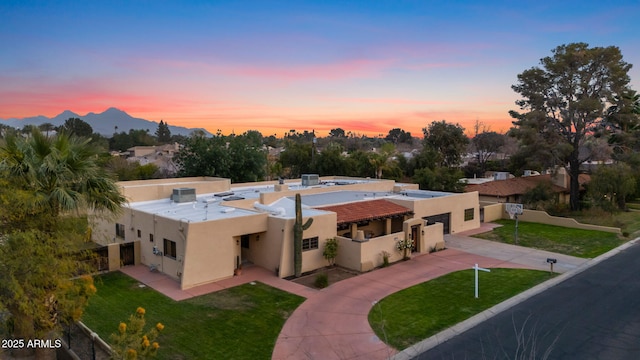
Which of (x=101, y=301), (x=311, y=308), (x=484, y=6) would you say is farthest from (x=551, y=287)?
(x=101, y=301)

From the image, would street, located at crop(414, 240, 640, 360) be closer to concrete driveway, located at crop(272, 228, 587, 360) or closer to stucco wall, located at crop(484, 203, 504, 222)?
concrete driveway, located at crop(272, 228, 587, 360)

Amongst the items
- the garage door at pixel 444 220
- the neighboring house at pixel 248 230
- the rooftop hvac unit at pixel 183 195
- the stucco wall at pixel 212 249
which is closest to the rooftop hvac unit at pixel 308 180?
the neighboring house at pixel 248 230

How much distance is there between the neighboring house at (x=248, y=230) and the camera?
1912cm

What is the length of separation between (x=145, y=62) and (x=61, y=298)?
2314 centimetres

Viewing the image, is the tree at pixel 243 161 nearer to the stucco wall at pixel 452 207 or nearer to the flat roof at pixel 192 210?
the flat roof at pixel 192 210

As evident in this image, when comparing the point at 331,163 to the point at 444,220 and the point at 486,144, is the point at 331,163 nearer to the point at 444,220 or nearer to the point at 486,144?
the point at 444,220

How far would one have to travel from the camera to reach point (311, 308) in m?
16.1

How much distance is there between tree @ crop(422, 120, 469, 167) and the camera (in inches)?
2157

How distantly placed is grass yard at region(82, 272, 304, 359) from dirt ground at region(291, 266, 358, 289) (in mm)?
1683

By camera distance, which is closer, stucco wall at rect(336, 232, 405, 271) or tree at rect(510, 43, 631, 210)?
stucco wall at rect(336, 232, 405, 271)

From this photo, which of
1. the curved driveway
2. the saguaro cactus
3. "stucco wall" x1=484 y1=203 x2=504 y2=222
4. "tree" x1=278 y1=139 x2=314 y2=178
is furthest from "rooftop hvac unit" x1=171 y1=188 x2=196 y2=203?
"tree" x1=278 y1=139 x2=314 y2=178

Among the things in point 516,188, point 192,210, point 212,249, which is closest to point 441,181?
point 516,188

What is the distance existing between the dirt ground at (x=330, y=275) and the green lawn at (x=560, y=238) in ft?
43.5

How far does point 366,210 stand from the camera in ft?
83.8
